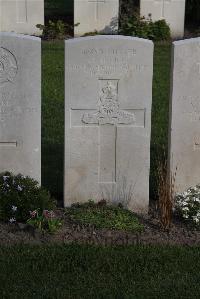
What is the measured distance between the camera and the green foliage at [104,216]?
6539 mm

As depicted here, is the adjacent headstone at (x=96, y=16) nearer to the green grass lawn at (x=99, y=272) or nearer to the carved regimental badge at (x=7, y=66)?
the carved regimental badge at (x=7, y=66)

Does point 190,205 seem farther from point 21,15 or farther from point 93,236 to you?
point 21,15

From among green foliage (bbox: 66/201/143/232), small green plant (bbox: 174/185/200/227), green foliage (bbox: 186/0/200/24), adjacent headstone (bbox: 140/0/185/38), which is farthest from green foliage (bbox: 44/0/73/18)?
small green plant (bbox: 174/185/200/227)

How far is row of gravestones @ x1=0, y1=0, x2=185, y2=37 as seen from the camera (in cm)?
Answer: 1692

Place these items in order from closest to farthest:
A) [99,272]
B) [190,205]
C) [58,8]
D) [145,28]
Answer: [99,272]
[190,205]
[145,28]
[58,8]

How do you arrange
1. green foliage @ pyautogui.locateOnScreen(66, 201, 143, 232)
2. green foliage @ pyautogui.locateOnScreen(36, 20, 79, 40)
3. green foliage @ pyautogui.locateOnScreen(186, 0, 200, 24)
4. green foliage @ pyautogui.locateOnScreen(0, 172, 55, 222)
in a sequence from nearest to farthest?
green foliage @ pyautogui.locateOnScreen(0, 172, 55, 222)
green foliage @ pyautogui.locateOnScreen(66, 201, 143, 232)
green foliage @ pyautogui.locateOnScreen(36, 20, 79, 40)
green foliage @ pyautogui.locateOnScreen(186, 0, 200, 24)

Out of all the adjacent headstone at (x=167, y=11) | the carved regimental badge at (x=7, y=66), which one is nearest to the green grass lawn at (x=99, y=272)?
the carved regimental badge at (x=7, y=66)

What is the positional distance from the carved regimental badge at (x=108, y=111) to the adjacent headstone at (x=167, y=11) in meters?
10.7

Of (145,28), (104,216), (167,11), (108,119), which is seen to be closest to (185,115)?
(108,119)

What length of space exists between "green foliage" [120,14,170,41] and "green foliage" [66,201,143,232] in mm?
9829

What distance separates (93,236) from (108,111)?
1182 mm

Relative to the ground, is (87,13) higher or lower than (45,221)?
higher

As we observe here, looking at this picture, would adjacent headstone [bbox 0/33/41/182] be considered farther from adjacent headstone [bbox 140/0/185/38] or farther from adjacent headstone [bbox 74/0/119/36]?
adjacent headstone [bbox 140/0/185/38]

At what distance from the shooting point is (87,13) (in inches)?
669
